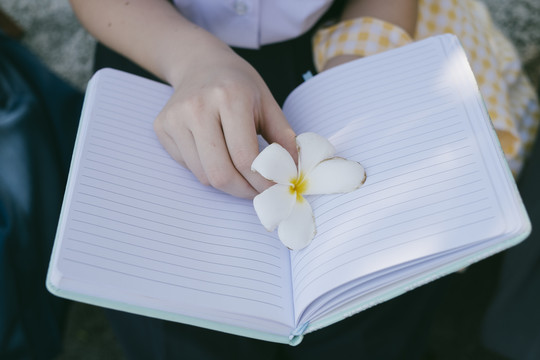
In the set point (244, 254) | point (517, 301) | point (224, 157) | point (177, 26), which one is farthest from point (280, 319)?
point (517, 301)

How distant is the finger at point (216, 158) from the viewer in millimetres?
540

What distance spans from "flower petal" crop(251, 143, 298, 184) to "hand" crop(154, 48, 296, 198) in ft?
0.09

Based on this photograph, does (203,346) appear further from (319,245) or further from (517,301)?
(517,301)

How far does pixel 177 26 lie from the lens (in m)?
0.68

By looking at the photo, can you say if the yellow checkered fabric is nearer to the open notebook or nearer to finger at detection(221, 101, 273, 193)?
the open notebook

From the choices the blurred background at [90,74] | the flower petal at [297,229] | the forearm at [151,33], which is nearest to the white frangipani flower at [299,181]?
the flower petal at [297,229]

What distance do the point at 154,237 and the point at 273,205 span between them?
0.43 ft

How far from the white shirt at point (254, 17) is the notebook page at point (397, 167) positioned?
187mm

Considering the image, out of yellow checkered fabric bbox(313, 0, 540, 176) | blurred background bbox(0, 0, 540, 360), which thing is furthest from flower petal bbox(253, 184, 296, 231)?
blurred background bbox(0, 0, 540, 360)

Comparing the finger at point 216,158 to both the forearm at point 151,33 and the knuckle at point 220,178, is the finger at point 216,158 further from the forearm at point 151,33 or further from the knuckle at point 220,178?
the forearm at point 151,33

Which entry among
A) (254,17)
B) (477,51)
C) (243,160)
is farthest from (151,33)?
(477,51)

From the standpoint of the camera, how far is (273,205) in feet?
1.69

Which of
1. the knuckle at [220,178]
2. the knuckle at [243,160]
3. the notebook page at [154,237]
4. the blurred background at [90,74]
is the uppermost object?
the knuckle at [243,160]

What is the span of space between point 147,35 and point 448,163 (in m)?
0.44
